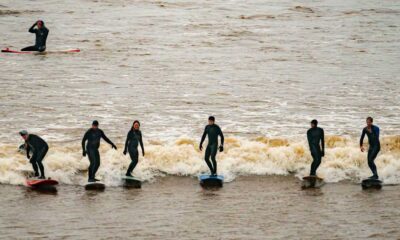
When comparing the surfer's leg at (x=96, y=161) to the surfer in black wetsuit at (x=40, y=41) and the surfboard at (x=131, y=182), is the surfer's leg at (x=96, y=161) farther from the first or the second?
the surfer in black wetsuit at (x=40, y=41)

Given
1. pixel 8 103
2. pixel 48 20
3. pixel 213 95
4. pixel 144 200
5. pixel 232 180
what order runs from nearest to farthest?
pixel 144 200, pixel 232 180, pixel 8 103, pixel 213 95, pixel 48 20

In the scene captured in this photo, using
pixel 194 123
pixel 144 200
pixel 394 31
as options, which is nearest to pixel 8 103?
pixel 194 123

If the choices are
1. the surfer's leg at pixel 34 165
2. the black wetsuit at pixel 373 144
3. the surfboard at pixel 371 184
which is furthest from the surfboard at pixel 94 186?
the black wetsuit at pixel 373 144

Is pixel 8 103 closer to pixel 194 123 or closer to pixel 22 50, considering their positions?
pixel 194 123

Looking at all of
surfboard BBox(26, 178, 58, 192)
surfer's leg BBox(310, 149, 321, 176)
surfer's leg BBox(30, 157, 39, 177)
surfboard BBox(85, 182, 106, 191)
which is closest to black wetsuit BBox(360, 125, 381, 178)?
surfer's leg BBox(310, 149, 321, 176)

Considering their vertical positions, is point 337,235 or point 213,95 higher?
point 213,95

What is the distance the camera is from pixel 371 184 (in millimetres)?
21047

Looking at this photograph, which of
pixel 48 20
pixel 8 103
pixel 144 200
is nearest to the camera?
pixel 144 200

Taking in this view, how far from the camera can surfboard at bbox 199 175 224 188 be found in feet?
69.4

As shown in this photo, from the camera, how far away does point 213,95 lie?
110 ft

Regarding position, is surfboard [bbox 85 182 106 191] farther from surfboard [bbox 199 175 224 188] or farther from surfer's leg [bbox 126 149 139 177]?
surfboard [bbox 199 175 224 188]

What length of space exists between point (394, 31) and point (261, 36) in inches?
358

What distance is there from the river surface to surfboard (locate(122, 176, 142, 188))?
0.20 metres

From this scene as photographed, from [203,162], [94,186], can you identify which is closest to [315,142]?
[203,162]
